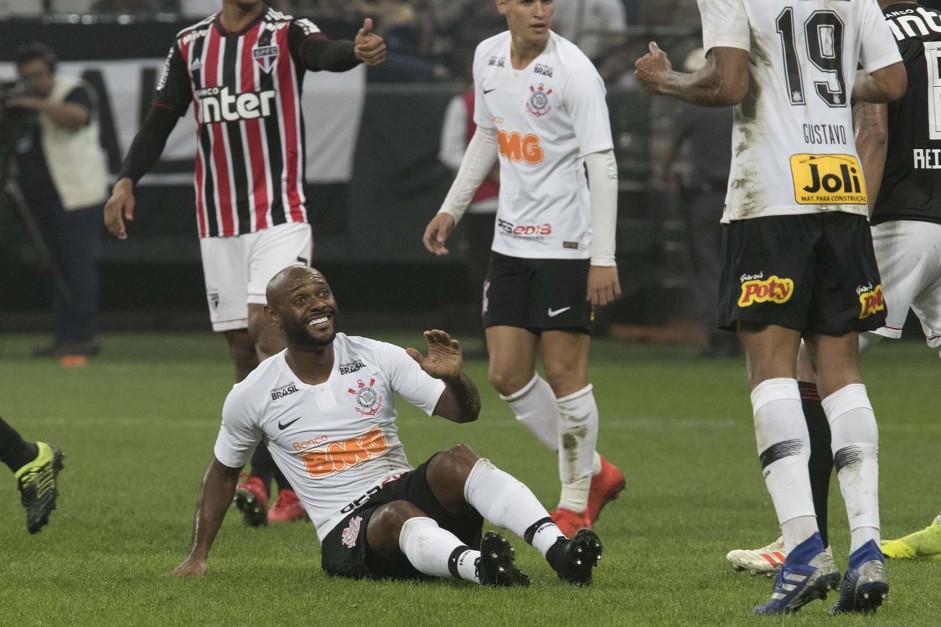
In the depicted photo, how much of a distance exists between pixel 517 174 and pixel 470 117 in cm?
620

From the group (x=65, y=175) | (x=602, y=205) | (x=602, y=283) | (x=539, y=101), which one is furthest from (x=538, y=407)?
(x=65, y=175)

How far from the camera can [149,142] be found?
6.98 meters

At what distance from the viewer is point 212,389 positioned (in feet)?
39.7

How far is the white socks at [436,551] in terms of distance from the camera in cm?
489

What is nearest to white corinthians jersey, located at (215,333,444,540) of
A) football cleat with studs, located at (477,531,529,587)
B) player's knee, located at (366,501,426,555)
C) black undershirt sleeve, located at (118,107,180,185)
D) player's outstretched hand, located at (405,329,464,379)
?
player's knee, located at (366,501,426,555)

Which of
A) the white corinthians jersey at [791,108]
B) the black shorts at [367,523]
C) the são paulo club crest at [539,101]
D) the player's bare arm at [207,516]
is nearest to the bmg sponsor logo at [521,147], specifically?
the são paulo club crest at [539,101]

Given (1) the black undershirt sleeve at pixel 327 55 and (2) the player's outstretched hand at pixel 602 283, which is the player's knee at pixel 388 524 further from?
(1) the black undershirt sleeve at pixel 327 55

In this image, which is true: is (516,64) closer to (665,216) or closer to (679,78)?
(679,78)

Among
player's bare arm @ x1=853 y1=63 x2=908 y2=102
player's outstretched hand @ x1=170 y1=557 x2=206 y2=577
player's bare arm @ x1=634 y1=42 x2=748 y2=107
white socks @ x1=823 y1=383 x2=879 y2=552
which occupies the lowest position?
player's outstretched hand @ x1=170 y1=557 x2=206 y2=577

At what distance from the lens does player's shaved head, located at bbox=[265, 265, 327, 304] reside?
5.17m

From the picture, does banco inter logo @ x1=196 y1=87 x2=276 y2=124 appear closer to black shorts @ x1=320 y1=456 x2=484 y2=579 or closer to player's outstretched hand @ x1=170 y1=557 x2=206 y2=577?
black shorts @ x1=320 y1=456 x2=484 y2=579

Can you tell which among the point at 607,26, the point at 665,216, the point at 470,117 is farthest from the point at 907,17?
the point at 607,26

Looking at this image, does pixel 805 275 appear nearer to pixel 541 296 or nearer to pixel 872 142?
pixel 872 142

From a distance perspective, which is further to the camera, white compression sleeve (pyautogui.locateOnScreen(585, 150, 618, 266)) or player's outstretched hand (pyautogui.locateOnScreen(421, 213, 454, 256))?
player's outstretched hand (pyautogui.locateOnScreen(421, 213, 454, 256))
